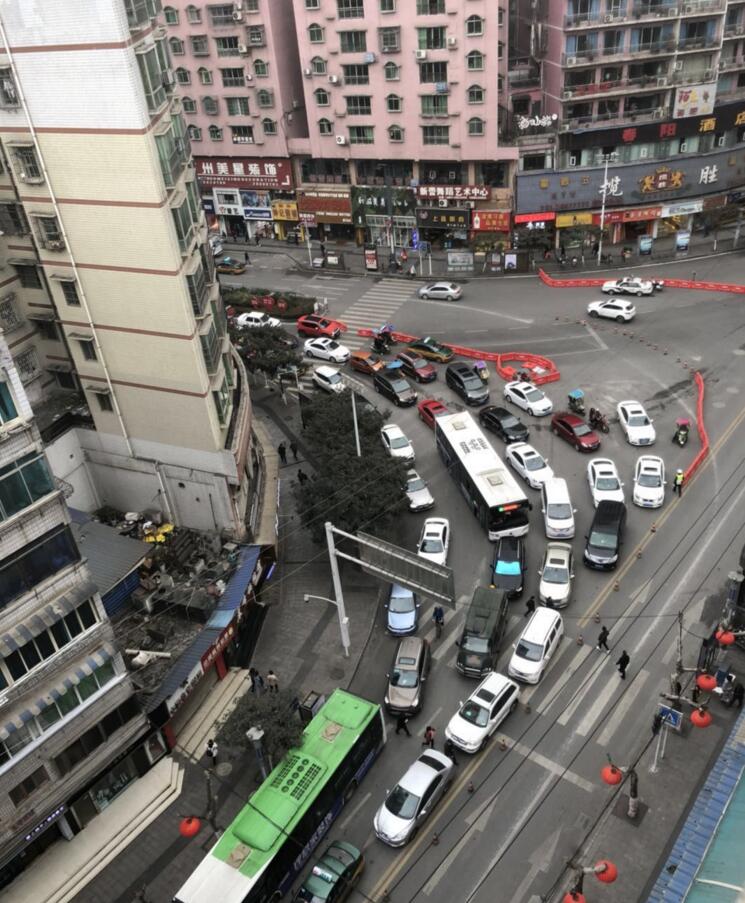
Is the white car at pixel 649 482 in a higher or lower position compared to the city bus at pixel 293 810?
lower

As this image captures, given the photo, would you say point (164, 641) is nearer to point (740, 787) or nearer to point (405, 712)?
point (405, 712)

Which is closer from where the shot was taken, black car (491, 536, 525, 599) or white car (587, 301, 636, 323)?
black car (491, 536, 525, 599)

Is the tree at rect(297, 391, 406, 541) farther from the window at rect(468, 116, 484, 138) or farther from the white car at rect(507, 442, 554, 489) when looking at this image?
the window at rect(468, 116, 484, 138)

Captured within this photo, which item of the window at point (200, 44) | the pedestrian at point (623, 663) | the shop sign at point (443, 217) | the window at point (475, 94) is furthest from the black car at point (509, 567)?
the window at point (200, 44)

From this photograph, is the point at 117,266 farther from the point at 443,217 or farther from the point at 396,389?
the point at 443,217

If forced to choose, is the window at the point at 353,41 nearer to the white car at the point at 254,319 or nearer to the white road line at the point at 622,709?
the white car at the point at 254,319

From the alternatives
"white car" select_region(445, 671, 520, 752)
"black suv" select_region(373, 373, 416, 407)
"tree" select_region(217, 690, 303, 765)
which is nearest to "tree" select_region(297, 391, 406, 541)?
"white car" select_region(445, 671, 520, 752)

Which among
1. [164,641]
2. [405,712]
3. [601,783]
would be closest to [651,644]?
[601,783]
